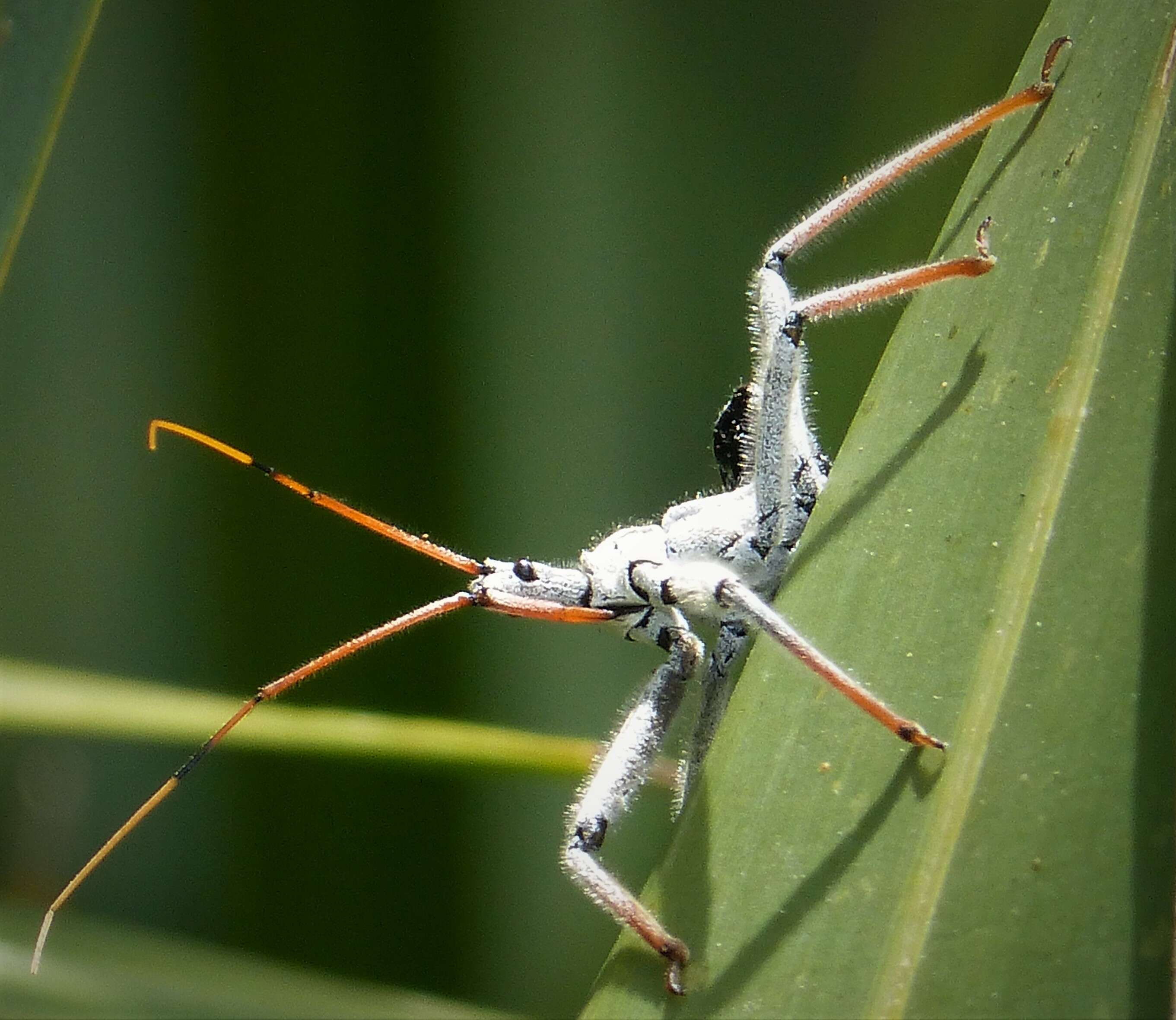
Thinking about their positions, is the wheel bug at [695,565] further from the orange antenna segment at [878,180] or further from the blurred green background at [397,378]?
Answer: the blurred green background at [397,378]

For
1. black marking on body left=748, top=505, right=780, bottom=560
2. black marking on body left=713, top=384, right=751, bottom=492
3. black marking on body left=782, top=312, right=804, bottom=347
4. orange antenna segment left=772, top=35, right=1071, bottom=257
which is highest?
orange antenna segment left=772, top=35, right=1071, bottom=257

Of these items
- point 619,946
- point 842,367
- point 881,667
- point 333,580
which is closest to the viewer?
point 881,667

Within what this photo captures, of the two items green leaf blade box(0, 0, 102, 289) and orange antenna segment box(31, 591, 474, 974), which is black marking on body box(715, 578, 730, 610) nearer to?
orange antenna segment box(31, 591, 474, 974)

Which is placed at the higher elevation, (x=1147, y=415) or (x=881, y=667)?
(x=1147, y=415)

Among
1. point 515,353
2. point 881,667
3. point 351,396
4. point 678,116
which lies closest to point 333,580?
point 351,396

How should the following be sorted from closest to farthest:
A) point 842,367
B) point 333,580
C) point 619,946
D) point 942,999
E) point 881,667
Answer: point 942,999 → point 881,667 → point 619,946 → point 842,367 → point 333,580

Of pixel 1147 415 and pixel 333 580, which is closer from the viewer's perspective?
pixel 1147 415

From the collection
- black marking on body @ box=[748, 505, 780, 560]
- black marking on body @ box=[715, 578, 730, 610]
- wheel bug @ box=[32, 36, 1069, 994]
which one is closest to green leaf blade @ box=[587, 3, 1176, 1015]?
black marking on body @ box=[715, 578, 730, 610]

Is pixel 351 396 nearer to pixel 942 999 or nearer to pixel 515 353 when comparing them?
pixel 515 353
